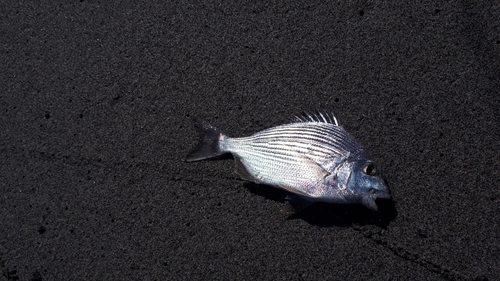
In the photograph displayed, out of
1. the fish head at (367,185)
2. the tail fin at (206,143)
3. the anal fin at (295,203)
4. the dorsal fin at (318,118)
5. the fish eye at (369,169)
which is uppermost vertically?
the dorsal fin at (318,118)

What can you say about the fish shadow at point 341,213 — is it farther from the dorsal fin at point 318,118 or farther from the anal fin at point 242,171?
the dorsal fin at point 318,118

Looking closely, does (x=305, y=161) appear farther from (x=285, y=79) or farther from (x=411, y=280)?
(x=411, y=280)

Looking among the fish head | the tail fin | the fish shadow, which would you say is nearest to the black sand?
the fish shadow

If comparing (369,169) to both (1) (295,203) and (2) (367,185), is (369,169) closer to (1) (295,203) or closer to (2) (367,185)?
(2) (367,185)

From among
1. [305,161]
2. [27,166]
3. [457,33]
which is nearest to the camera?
[305,161]

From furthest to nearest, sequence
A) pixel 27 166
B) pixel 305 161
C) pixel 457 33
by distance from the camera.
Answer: pixel 27 166 < pixel 457 33 < pixel 305 161

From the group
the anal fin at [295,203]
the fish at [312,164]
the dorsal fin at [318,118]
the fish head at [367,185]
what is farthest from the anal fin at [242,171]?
the fish head at [367,185]

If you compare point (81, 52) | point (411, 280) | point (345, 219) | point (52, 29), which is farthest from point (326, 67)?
point (52, 29)
